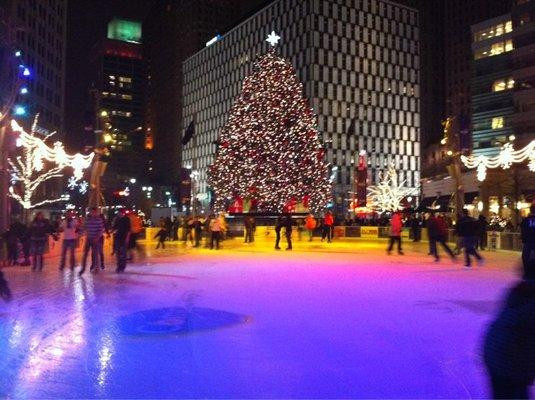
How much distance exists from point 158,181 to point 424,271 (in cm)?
15403

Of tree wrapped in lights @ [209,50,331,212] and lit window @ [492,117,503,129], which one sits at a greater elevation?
lit window @ [492,117,503,129]

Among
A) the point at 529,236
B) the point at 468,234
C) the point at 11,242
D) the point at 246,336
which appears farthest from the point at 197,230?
the point at 246,336

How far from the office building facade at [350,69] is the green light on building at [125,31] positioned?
8221 cm

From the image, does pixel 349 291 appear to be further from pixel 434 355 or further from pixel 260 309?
pixel 434 355

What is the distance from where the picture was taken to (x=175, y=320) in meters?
7.76

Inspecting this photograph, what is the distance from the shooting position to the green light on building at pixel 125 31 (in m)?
192

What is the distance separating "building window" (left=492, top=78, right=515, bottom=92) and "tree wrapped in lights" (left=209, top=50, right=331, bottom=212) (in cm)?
4135

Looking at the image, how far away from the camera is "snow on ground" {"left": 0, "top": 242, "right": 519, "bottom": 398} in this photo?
4.88 meters

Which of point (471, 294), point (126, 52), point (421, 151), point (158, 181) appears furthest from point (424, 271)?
point (126, 52)

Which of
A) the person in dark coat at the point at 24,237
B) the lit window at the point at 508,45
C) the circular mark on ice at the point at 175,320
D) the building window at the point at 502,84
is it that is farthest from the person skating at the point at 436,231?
the lit window at the point at 508,45

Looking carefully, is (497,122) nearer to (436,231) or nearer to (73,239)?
(436,231)

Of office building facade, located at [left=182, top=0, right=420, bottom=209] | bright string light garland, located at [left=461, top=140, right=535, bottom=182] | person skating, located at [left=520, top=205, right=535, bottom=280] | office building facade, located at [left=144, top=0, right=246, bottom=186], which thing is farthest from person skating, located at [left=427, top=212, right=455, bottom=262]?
office building facade, located at [left=144, top=0, right=246, bottom=186]

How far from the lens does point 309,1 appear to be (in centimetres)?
10181

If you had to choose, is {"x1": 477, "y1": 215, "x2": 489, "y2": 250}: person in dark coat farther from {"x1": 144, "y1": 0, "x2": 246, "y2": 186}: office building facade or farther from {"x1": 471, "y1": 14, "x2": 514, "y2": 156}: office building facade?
{"x1": 144, "y1": 0, "x2": 246, "y2": 186}: office building facade
